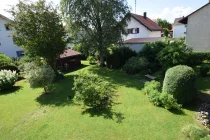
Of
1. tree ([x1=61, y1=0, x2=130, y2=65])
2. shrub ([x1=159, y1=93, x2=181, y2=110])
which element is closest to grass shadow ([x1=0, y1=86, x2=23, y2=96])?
tree ([x1=61, y1=0, x2=130, y2=65])

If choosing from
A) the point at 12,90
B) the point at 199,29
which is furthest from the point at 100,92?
the point at 199,29

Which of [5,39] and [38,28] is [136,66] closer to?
[38,28]

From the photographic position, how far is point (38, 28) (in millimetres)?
15695

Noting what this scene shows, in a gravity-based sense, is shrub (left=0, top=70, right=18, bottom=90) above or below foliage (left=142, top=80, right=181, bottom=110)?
above

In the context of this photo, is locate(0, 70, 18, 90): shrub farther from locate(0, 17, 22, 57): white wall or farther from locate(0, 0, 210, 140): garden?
locate(0, 17, 22, 57): white wall

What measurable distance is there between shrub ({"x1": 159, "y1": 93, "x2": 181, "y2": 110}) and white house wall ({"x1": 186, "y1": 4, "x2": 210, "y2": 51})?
14242 millimetres

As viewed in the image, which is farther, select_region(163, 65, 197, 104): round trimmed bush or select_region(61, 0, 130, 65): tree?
select_region(61, 0, 130, 65): tree

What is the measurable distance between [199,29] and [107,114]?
17893 millimetres

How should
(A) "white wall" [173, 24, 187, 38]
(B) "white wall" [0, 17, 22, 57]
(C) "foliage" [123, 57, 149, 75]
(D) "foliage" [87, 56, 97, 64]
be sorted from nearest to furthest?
(C) "foliage" [123, 57, 149, 75]
(D) "foliage" [87, 56, 97, 64]
(B) "white wall" [0, 17, 22, 57]
(A) "white wall" [173, 24, 187, 38]

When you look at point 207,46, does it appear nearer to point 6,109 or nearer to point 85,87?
point 85,87

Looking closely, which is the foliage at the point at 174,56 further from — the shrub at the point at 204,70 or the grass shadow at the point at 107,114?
the grass shadow at the point at 107,114

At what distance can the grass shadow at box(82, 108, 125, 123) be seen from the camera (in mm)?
9070

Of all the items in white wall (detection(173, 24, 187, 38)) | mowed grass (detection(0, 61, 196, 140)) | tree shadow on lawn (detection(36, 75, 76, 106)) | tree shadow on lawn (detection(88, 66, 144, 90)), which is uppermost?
white wall (detection(173, 24, 187, 38))

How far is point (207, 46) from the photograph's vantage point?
66.0ft
